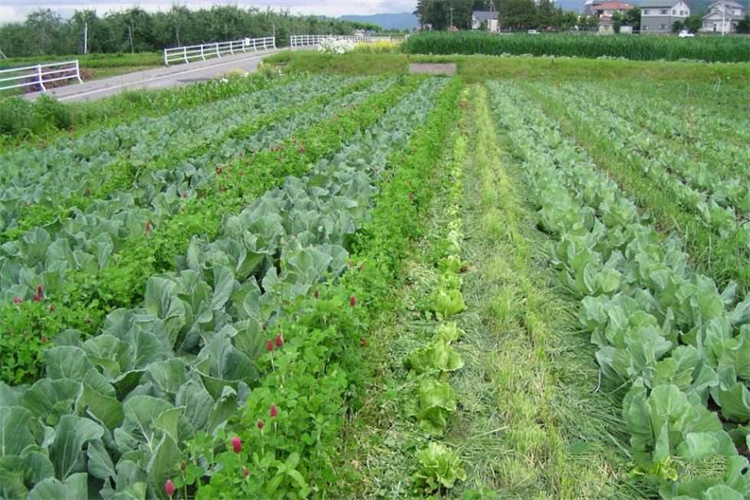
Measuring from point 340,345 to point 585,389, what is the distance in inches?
58.6

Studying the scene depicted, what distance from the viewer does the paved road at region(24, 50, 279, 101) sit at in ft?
65.0

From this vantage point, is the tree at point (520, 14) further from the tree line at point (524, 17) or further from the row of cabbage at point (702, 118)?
the row of cabbage at point (702, 118)

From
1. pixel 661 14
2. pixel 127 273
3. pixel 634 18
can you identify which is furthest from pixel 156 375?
pixel 661 14

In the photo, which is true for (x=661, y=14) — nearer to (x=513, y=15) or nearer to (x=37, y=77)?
(x=513, y=15)

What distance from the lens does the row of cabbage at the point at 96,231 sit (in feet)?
12.7

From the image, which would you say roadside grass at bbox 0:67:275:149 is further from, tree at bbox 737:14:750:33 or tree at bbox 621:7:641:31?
tree at bbox 621:7:641:31

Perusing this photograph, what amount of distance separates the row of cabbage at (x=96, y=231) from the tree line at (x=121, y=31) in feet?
151

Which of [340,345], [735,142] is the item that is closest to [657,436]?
[340,345]

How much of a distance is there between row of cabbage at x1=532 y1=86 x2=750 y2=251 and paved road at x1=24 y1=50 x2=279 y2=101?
1179 cm

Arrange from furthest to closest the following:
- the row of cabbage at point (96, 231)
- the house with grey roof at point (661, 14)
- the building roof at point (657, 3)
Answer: the building roof at point (657, 3) → the house with grey roof at point (661, 14) → the row of cabbage at point (96, 231)

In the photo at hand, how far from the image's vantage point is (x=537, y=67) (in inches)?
985

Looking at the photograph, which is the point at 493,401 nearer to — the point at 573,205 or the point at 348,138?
the point at 573,205

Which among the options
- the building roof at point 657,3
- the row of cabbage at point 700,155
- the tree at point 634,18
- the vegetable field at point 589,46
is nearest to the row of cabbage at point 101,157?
the row of cabbage at point 700,155

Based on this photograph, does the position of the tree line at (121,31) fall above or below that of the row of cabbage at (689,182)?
above
